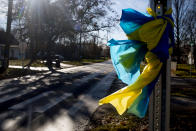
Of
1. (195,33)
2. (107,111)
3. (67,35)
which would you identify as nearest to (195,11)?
(195,33)

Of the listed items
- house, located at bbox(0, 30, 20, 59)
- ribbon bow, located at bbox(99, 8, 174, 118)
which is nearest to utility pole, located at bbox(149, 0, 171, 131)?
ribbon bow, located at bbox(99, 8, 174, 118)

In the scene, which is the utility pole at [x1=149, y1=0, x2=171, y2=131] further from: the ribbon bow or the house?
the house

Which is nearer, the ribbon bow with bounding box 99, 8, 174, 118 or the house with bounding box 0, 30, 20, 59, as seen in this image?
the ribbon bow with bounding box 99, 8, 174, 118

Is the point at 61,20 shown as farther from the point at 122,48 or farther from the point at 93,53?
the point at 93,53

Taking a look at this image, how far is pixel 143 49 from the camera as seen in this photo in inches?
96.7

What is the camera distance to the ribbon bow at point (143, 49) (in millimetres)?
2240

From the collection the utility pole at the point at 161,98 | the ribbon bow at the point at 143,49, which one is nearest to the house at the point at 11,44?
the ribbon bow at the point at 143,49

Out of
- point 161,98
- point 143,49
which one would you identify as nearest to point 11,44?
point 143,49

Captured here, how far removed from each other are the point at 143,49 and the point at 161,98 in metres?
0.62

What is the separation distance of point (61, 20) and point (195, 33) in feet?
69.8

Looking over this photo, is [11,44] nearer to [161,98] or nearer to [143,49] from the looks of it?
[143,49]

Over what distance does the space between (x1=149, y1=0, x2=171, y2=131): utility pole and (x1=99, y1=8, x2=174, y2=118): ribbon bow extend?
62 millimetres

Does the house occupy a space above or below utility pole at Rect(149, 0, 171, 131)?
above

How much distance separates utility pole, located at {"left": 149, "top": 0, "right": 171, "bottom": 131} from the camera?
219 cm
